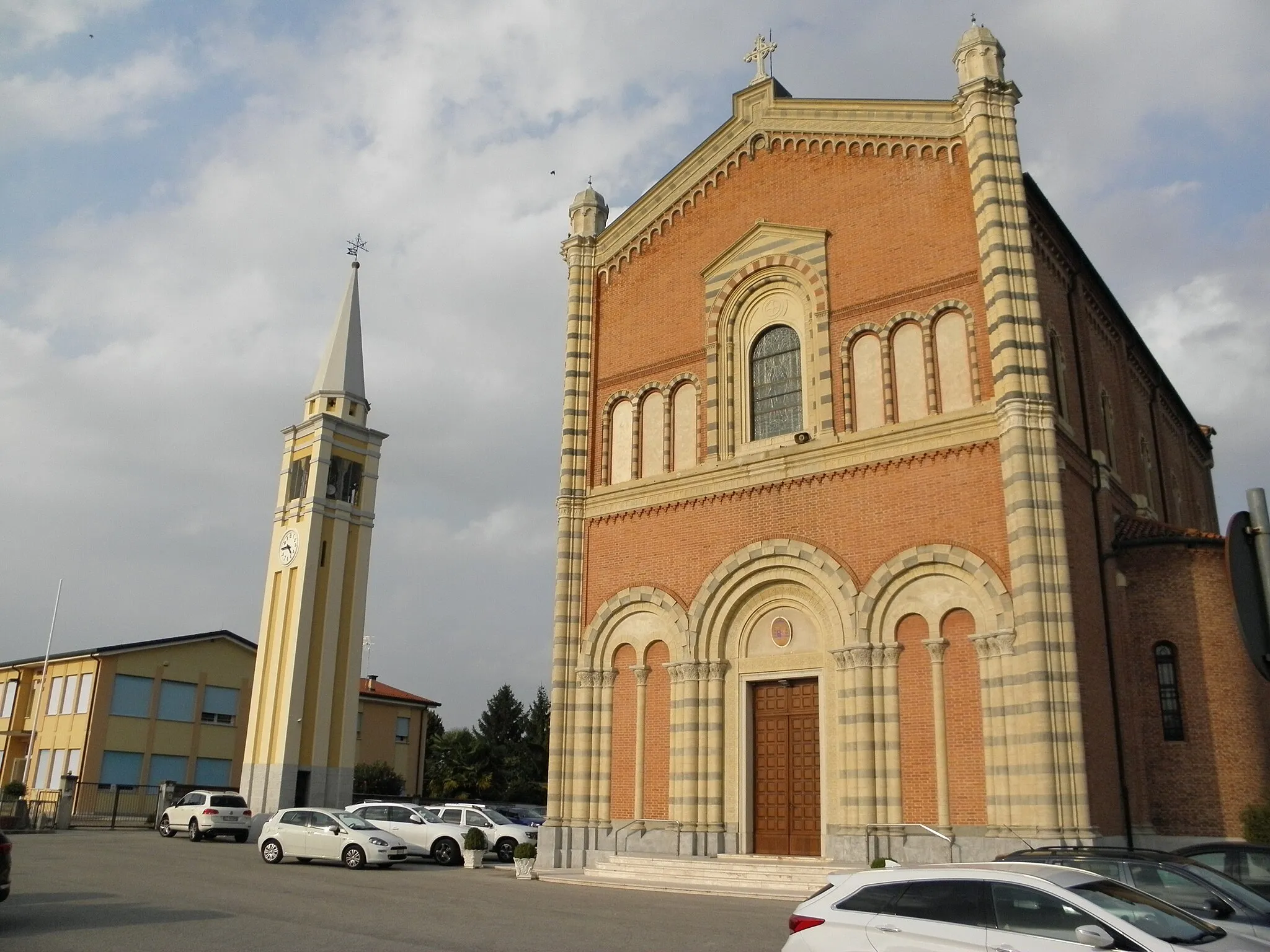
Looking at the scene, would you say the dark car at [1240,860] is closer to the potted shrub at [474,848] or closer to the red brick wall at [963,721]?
the red brick wall at [963,721]

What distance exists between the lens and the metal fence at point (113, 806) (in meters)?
41.6

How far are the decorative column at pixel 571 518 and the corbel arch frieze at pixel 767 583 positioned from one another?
137 inches

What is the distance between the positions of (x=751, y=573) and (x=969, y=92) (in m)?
10.8

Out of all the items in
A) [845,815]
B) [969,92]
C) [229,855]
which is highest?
[969,92]

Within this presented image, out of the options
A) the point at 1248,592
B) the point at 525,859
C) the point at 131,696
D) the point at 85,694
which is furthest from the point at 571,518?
the point at 85,694

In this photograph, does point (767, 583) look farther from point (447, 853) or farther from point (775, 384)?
point (447, 853)

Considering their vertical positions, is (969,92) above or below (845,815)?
above

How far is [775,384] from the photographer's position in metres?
23.1

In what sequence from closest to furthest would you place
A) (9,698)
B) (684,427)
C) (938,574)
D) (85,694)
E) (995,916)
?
(995,916) → (938,574) → (684,427) → (85,694) → (9,698)

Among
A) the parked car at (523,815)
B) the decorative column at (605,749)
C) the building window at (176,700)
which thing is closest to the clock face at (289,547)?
the building window at (176,700)

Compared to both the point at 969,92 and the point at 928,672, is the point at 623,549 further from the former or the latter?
the point at 969,92

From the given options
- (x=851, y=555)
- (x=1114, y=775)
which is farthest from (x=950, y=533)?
(x=1114, y=775)

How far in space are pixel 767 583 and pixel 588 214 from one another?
11845 mm

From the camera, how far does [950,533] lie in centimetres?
1928
